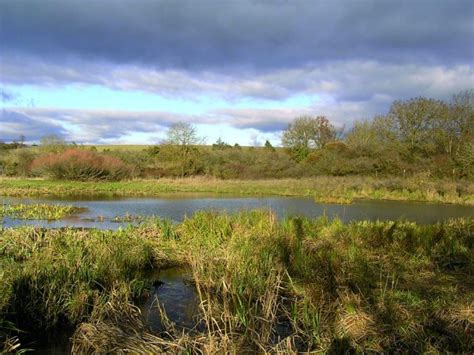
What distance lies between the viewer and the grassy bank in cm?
2962

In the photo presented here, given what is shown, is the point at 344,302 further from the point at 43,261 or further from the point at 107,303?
the point at 43,261

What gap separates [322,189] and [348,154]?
782 cm

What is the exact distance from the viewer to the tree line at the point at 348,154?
36469 mm

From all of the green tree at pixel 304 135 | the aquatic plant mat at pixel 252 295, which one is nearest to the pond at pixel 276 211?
the aquatic plant mat at pixel 252 295

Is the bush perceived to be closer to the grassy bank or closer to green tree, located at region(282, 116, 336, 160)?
the grassy bank

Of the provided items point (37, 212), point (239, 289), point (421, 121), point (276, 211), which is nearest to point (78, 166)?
point (37, 212)

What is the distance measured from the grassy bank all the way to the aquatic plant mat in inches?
728

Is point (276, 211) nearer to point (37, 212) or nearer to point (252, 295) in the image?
point (37, 212)

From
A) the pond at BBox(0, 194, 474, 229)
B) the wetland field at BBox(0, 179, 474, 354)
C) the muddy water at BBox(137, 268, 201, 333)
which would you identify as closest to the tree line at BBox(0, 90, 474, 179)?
the pond at BBox(0, 194, 474, 229)

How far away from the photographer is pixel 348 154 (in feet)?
133

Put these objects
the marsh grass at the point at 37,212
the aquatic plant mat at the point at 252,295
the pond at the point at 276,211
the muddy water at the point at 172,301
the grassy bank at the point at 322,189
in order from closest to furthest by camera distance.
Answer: the aquatic plant mat at the point at 252,295 < the muddy water at the point at 172,301 < the marsh grass at the point at 37,212 < the pond at the point at 276,211 < the grassy bank at the point at 322,189

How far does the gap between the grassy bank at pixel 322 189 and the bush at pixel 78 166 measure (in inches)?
195

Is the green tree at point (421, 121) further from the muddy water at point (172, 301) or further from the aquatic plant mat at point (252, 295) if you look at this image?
the muddy water at point (172, 301)

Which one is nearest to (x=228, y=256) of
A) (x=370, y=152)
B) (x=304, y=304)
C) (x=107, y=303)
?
(x=304, y=304)
